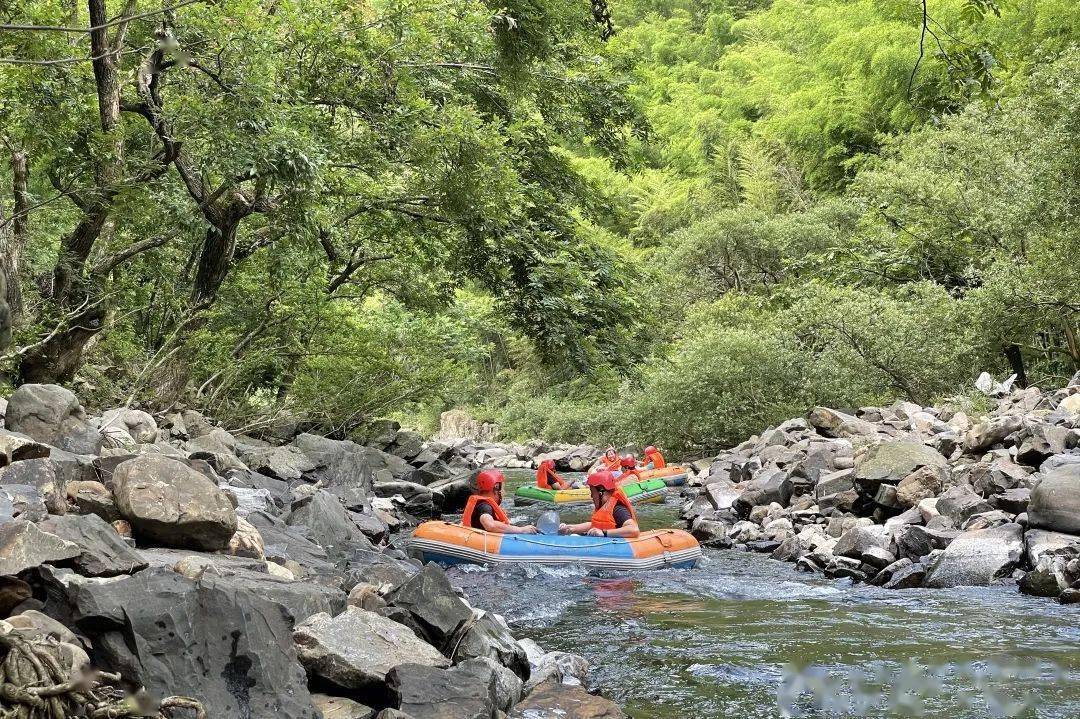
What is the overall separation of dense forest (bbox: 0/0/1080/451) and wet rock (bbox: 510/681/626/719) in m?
3.24

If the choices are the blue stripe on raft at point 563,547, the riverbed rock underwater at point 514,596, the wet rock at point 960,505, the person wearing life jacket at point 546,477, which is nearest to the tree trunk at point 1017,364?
the riverbed rock underwater at point 514,596

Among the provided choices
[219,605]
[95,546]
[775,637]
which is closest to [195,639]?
[219,605]

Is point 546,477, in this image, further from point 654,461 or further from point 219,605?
point 219,605

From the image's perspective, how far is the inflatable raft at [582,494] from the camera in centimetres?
1589

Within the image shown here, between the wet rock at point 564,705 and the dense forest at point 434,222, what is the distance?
3.24 metres

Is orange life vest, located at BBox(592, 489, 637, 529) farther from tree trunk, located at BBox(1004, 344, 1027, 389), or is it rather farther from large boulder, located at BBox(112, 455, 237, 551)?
tree trunk, located at BBox(1004, 344, 1027, 389)

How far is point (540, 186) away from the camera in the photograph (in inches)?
524

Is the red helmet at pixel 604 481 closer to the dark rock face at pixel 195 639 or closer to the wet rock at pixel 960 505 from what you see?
the wet rock at pixel 960 505

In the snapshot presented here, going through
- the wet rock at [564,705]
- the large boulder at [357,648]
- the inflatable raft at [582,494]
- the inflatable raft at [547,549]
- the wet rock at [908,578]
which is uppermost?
the large boulder at [357,648]

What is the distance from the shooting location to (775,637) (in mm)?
6359

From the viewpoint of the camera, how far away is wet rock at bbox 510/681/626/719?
4480 mm

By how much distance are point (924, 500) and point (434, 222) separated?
723cm

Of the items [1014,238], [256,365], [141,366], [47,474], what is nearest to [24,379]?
[141,366]

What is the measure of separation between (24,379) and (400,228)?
215 inches
